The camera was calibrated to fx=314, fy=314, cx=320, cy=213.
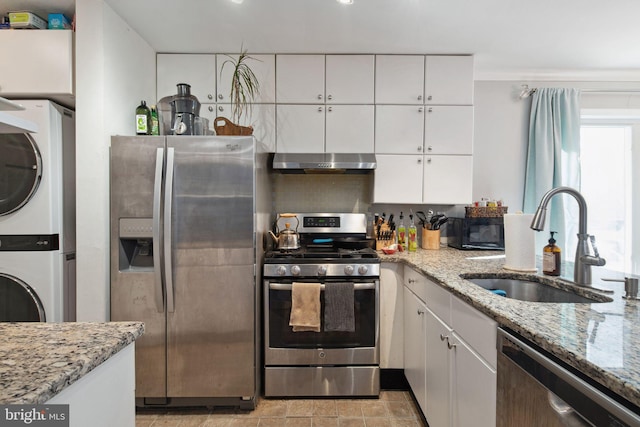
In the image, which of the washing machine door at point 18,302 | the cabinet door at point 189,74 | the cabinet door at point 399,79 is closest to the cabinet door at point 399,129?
the cabinet door at point 399,79

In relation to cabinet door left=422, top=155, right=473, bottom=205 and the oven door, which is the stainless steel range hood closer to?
cabinet door left=422, top=155, right=473, bottom=205

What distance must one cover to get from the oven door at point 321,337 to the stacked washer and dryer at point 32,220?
4.23 ft

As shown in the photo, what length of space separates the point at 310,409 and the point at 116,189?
1.87 metres

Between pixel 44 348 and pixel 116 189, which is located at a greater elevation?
pixel 116 189

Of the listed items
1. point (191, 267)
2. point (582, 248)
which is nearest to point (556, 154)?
point (582, 248)

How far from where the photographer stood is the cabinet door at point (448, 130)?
8.51 ft

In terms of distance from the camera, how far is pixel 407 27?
2.20m

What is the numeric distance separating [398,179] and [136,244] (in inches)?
78.6

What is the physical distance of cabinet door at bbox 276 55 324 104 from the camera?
257 centimetres

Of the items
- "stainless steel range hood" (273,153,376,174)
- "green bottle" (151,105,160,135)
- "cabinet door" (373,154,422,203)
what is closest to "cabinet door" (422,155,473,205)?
"cabinet door" (373,154,422,203)

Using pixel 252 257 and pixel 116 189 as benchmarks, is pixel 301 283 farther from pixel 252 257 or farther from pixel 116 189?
pixel 116 189

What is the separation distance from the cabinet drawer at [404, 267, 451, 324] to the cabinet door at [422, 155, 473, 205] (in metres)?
0.79

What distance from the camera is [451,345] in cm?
143

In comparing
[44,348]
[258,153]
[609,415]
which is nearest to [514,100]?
[258,153]
